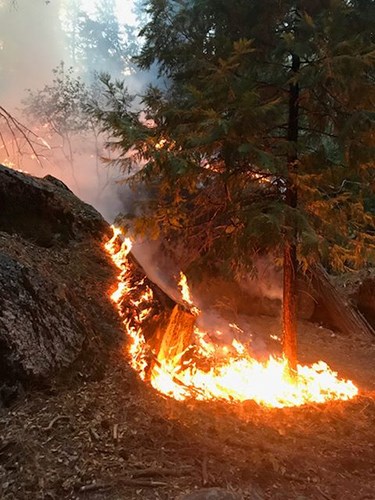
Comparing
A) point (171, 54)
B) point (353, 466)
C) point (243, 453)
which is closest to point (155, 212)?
point (171, 54)

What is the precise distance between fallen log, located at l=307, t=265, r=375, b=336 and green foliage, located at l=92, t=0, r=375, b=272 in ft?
16.6

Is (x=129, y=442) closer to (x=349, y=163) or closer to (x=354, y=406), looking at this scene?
(x=354, y=406)

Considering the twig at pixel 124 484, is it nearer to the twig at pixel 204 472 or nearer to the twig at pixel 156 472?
the twig at pixel 156 472

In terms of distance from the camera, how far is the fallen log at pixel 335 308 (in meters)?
12.6

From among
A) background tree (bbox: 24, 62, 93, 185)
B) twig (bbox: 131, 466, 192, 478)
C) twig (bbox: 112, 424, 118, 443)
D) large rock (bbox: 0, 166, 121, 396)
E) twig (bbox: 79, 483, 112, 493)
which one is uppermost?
background tree (bbox: 24, 62, 93, 185)

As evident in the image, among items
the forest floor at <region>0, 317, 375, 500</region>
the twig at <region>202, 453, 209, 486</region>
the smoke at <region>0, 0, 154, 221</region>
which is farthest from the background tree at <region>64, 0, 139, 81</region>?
the twig at <region>202, 453, 209, 486</region>

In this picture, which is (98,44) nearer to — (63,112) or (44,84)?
(44,84)

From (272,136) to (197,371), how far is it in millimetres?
4730

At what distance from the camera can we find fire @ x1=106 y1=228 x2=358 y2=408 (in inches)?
239

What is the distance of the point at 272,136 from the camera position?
759cm

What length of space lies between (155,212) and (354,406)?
5.17m

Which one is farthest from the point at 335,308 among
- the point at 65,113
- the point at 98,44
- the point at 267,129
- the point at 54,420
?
the point at 98,44

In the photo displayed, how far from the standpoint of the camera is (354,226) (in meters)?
7.86

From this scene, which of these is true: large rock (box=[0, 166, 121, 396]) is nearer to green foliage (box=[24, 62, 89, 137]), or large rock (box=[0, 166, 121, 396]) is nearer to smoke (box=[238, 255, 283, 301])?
smoke (box=[238, 255, 283, 301])
